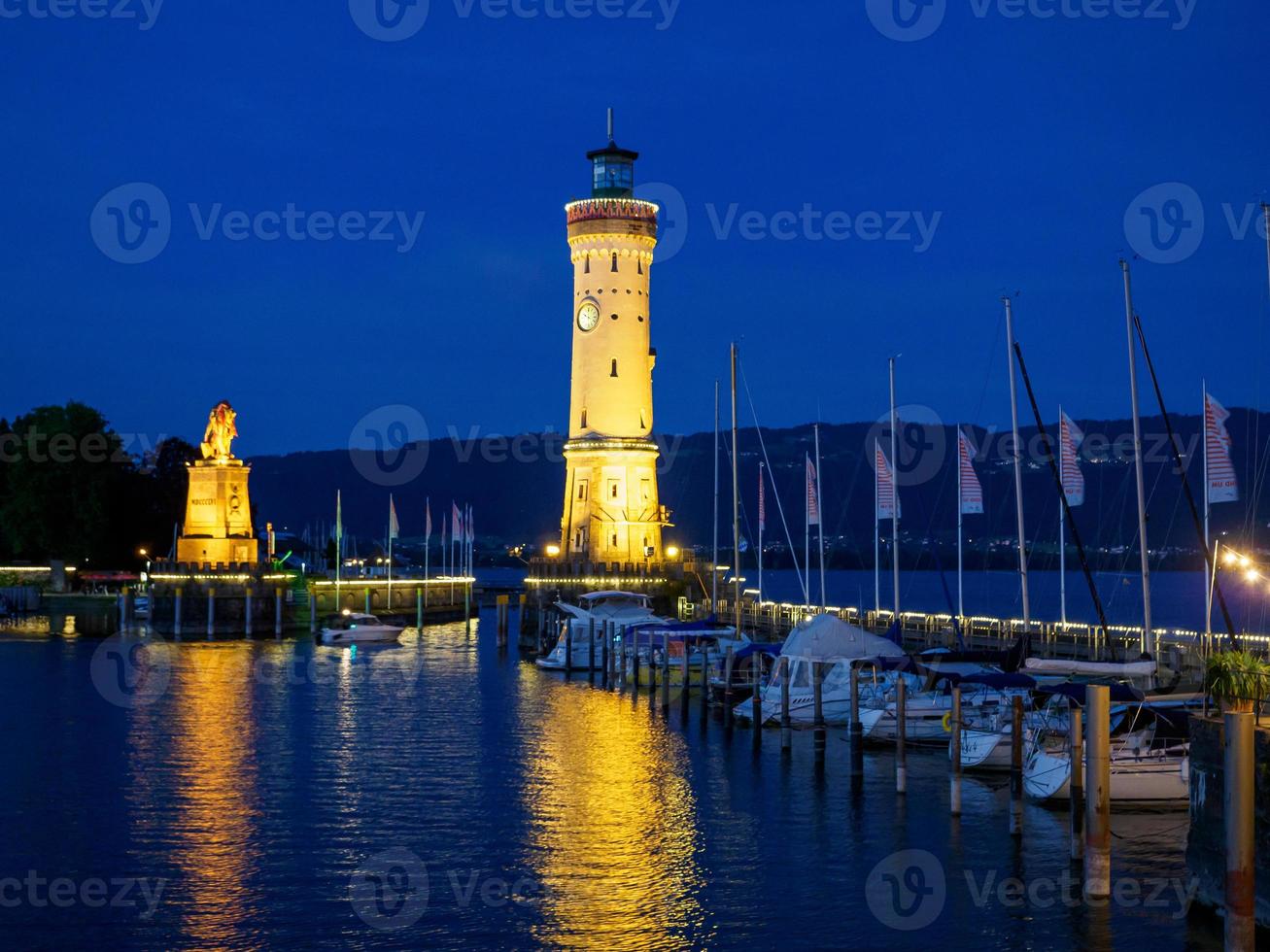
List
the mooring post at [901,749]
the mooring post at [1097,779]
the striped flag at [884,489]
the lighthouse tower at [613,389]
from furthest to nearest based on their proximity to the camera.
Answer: the lighthouse tower at [613,389], the striped flag at [884,489], the mooring post at [901,749], the mooring post at [1097,779]

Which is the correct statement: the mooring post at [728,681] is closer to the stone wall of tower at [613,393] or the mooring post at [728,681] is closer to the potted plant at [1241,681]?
the potted plant at [1241,681]

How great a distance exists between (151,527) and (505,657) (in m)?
59.4

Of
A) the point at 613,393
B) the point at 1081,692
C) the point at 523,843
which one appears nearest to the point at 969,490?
the point at 1081,692

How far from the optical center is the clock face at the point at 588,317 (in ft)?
317

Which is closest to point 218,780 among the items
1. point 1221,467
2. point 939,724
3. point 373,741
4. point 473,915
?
point 373,741

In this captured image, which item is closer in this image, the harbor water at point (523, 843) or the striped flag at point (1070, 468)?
the harbor water at point (523, 843)

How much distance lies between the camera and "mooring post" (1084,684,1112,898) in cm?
2819

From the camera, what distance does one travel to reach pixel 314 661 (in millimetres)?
85750

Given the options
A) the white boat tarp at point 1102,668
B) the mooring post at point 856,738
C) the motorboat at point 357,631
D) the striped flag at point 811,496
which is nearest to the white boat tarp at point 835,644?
the white boat tarp at point 1102,668

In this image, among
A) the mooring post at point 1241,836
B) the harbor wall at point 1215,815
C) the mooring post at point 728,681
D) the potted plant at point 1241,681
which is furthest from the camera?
the mooring post at point 728,681

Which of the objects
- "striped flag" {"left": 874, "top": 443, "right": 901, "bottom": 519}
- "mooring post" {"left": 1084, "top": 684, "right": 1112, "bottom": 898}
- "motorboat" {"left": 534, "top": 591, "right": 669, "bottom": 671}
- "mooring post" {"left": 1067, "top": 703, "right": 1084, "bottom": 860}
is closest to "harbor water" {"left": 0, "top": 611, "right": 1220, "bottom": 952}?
"mooring post" {"left": 1067, "top": 703, "right": 1084, "bottom": 860}

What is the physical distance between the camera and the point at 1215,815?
84.2 feet

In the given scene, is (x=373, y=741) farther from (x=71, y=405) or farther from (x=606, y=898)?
(x=71, y=405)

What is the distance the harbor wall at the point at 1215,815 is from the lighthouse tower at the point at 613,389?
69.0m
